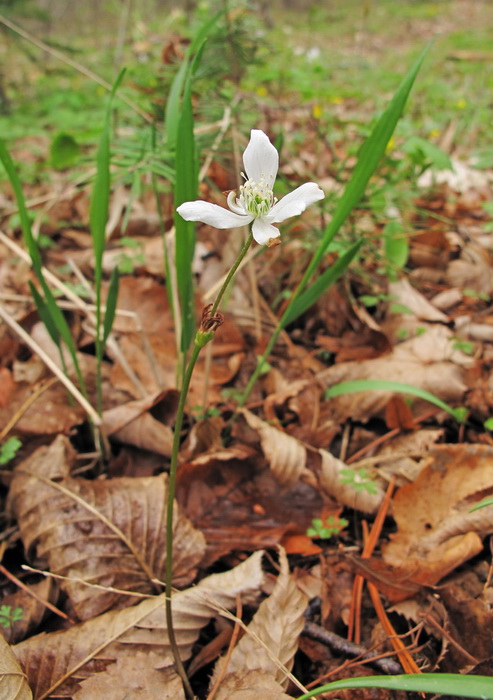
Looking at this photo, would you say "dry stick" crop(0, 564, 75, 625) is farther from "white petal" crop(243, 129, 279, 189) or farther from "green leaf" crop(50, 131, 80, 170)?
"green leaf" crop(50, 131, 80, 170)

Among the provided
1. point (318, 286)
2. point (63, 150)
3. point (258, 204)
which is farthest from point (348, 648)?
point (63, 150)

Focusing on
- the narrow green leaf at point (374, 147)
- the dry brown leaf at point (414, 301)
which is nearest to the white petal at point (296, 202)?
the narrow green leaf at point (374, 147)

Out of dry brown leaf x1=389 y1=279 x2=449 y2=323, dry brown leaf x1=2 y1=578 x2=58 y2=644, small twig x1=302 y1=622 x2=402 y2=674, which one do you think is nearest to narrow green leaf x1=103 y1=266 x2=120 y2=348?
dry brown leaf x1=2 y1=578 x2=58 y2=644

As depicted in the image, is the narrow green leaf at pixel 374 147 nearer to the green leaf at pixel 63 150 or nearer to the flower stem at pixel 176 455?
the flower stem at pixel 176 455

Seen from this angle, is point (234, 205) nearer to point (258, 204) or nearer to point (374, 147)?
point (258, 204)

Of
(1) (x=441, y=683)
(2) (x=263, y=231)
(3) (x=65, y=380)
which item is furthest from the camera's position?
(3) (x=65, y=380)

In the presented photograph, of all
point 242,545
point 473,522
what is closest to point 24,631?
point 242,545
